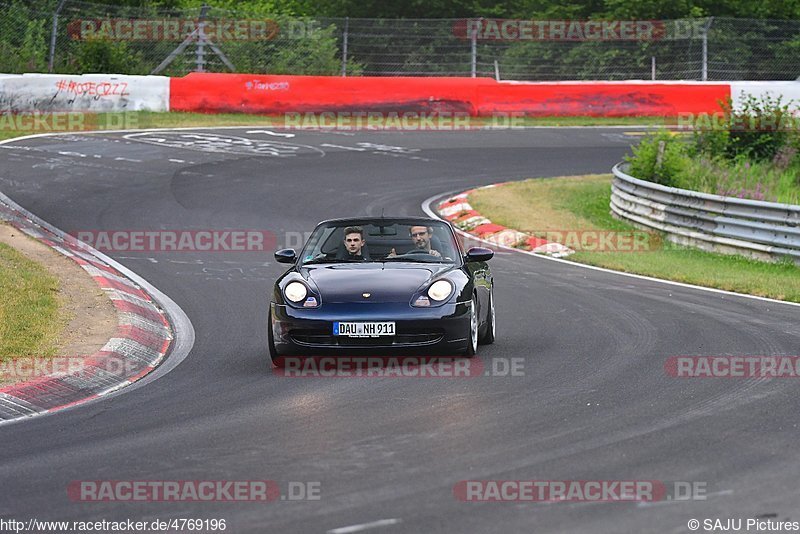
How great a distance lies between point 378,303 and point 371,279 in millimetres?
436

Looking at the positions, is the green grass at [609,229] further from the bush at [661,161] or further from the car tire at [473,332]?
the car tire at [473,332]

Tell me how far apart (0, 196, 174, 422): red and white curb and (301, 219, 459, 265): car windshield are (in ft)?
5.39

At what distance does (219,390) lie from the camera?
9.56 m

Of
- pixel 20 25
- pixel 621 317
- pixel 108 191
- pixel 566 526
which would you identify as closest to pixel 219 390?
pixel 566 526

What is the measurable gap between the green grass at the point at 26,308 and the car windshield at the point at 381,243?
2.35 metres

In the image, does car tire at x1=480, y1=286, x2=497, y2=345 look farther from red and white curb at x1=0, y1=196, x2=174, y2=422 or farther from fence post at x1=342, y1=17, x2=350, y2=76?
fence post at x1=342, y1=17, x2=350, y2=76

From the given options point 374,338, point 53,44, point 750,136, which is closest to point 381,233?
point 374,338

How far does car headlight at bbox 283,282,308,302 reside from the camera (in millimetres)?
10469

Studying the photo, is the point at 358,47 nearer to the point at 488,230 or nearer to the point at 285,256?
the point at 488,230

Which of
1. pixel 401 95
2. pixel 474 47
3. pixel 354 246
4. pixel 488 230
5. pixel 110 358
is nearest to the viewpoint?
pixel 110 358

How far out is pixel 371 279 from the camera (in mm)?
10664

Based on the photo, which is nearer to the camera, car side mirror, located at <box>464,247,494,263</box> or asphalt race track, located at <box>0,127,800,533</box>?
asphalt race track, located at <box>0,127,800,533</box>

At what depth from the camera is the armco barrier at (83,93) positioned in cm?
2961

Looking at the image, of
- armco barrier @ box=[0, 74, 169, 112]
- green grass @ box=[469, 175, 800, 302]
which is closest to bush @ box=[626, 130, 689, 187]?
green grass @ box=[469, 175, 800, 302]
